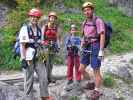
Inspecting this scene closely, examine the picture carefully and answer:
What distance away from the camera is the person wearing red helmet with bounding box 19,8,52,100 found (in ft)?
29.1

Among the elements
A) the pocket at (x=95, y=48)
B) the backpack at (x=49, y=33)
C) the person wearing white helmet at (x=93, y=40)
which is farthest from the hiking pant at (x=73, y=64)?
the pocket at (x=95, y=48)

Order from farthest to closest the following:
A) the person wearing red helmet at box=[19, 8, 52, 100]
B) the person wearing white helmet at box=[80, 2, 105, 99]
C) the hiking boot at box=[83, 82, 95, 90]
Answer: the hiking boot at box=[83, 82, 95, 90]
the person wearing white helmet at box=[80, 2, 105, 99]
the person wearing red helmet at box=[19, 8, 52, 100]

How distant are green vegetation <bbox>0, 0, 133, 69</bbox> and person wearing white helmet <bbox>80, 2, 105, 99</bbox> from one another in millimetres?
3582

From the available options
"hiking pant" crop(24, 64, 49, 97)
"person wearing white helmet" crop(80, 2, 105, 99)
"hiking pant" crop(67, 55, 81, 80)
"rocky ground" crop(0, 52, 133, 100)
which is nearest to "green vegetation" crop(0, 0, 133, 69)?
"rocky ground" crop(0, 52, 133, 100)

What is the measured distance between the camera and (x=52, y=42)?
10227mm

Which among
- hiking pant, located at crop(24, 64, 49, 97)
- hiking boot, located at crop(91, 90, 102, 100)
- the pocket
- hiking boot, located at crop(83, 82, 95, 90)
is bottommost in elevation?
hiking boot, located at crop(91, 90, 102, 100)

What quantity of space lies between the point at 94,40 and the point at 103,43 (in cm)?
24

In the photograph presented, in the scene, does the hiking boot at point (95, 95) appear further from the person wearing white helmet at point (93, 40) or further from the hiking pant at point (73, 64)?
the hiking pant at point (73, 64)

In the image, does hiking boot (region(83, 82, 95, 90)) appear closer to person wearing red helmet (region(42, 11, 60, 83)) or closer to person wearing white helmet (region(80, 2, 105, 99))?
person wearing white helmet (region(80, 2, 105, 99))

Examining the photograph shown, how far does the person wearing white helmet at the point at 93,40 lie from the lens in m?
9.45

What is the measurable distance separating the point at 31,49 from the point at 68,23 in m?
5.93

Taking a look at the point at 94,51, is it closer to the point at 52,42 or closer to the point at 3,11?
the point at 52,42

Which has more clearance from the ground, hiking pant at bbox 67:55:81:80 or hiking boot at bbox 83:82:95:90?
hiking pant at bbox 67:55:81:80

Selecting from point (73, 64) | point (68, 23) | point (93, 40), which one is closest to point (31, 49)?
point (93, 40)
